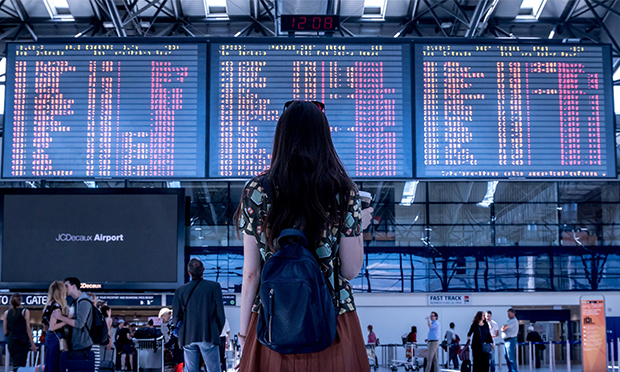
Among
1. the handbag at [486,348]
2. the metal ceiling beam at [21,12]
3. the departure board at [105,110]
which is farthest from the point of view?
the metal ceiling beam at [21,12]

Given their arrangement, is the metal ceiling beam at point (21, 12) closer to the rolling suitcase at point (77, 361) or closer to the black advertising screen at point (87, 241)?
the black advertising screen at point (87, 241)

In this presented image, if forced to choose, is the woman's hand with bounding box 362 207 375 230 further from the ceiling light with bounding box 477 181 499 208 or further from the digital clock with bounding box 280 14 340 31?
the ceiling light with bounding box 477 181 499 208

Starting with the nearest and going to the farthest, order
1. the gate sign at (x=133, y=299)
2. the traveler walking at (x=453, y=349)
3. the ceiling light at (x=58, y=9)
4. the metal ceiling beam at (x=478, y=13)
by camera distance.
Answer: the gate sign at (x=133, y=299)
the metal ceiling beam at (x=478, y=13)
the ceiling light at (x=58, y=9)
the traveler walking at (x=453, y=349)

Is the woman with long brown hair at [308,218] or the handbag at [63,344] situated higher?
the woman with long brown hair at [308,218]

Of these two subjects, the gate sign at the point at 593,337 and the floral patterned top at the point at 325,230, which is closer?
the floral patterned top at the point at 325,230

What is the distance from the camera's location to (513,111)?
9.21 metres

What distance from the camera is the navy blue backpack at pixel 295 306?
1.90m

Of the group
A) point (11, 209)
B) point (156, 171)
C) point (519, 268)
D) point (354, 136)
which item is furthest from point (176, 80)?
point (519, 268)

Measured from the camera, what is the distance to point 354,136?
356 inches

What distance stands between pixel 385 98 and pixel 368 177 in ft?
3.85

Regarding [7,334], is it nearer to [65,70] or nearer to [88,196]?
[88,196]

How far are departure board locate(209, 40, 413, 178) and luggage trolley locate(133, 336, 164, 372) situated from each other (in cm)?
556

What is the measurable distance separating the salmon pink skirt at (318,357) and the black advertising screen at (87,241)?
28.4 feet

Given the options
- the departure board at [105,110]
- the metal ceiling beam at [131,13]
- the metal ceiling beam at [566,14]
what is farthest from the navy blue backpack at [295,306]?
the metal ceiling beam at [566,14]
